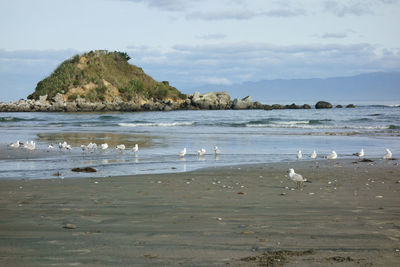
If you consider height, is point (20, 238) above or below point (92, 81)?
below

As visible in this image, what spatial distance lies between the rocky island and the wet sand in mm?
80492

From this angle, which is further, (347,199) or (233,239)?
(347,199)

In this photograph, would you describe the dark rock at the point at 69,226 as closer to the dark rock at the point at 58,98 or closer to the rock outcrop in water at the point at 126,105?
the rock outcrop in water at the point at 126,105

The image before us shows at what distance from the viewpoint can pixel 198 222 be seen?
21.6ft

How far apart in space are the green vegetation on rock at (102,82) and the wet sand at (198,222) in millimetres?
96562

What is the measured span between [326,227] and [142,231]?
233 cm

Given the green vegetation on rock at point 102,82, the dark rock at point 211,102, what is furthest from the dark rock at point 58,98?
the dark rock at point 211,102

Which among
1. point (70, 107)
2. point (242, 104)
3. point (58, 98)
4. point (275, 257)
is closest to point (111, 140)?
point (275, 257)

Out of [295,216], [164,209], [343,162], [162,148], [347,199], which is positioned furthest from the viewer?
[162,148]

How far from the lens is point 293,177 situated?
10.1 metres

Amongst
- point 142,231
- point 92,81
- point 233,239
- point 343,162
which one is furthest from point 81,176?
point 92,81

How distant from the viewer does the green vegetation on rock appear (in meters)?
106

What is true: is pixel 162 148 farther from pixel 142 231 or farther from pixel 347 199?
pixel 142 231

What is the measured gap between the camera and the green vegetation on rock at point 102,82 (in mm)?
106369
